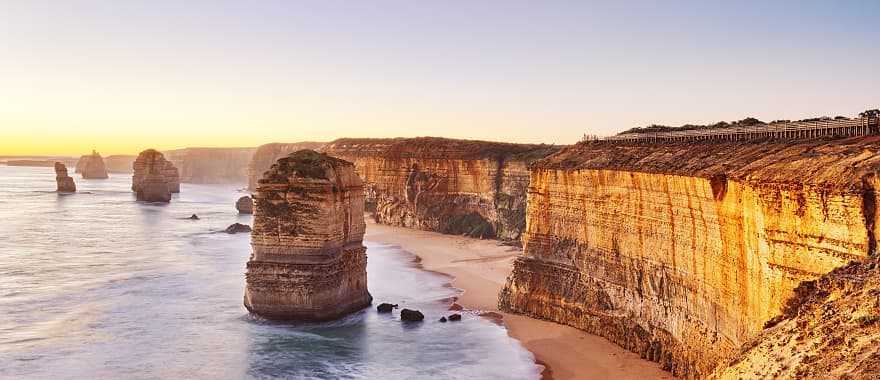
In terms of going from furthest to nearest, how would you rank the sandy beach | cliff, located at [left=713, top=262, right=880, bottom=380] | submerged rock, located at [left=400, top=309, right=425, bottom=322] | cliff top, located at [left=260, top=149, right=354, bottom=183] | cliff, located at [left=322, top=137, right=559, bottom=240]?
cliff, located at [left=322, top=137, right=559, bottom=240] → submerged rock, located at [left=400, top=309, right=425, bottom=322] → cliff top, located at [left=260, top=149, right=354, bottom=183] → the sandy beach → cliff, located at [left=713, top=262, right=880, bottom=380]

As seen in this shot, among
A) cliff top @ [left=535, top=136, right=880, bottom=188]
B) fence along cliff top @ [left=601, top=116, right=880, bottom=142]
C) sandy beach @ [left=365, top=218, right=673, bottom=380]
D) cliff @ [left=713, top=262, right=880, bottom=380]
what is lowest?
sandy beach @ [left=365, top=218, right=673, bottom=380]

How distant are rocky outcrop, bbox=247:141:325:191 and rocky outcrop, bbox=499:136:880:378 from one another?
120692mm

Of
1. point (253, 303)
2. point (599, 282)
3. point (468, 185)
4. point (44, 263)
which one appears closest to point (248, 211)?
point (468, 185)

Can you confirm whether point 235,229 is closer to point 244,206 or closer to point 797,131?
point 244,206

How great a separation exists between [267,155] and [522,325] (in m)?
131

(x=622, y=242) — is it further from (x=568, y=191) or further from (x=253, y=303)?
(x=253, y=303)

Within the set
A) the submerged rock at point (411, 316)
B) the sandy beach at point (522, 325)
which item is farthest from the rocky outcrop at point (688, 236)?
the submerged rock at point (411, 316)

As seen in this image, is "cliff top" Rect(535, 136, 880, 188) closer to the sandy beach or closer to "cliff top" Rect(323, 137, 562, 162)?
the sandy beach

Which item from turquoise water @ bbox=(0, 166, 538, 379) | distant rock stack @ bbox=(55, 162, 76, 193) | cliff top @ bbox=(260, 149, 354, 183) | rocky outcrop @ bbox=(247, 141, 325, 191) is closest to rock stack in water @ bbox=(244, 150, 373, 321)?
cliff top @ bbox=(260, 149, 354, 183)

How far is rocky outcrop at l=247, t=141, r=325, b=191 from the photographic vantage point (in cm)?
14700

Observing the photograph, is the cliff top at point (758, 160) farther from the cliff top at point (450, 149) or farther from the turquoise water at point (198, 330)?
the cliff top at point (450, 149)

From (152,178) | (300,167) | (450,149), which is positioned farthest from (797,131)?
(152,178)

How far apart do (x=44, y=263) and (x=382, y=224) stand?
1449 inches

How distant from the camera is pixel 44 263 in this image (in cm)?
4719
